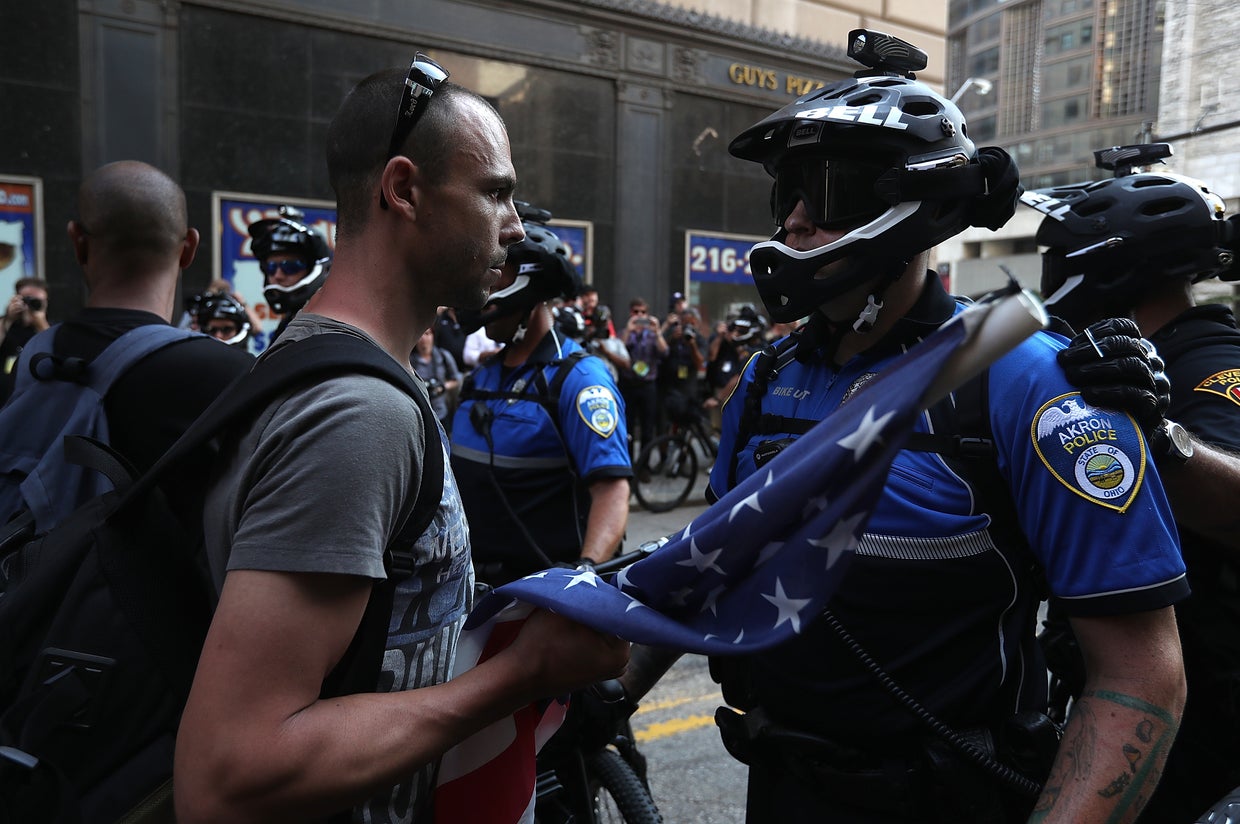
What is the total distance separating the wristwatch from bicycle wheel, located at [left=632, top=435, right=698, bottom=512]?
31.0 ft

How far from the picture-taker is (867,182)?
78.4 inches

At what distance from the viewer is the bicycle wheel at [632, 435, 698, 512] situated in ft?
37.8

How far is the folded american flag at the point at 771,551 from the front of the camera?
51.1 inches

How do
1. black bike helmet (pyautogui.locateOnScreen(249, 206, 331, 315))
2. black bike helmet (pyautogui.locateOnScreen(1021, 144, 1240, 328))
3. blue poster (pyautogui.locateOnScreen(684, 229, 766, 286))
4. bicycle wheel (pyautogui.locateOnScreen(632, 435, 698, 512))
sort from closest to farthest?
1. black bike helmet (pyautogui.locateOnScreen(1021, 144, 1240, 328))
2. black bike helmet (pyautogui.locateOnScreen(249, 206, 331, 315))
3. bicycle wheel (pyautogui.locateOnScreen(632, 435, 698, 512))
4. blue poster (pyautogui.locateOnScreen(684, 229, 766, 286))

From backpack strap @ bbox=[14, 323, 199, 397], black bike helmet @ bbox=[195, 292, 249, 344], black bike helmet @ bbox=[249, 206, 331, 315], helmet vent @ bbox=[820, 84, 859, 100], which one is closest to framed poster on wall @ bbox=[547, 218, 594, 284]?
black bike helmet @ bbox=[195, 292, 249, 344]

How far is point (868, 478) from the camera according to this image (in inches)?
51.2

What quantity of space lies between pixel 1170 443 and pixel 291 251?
5.69 m

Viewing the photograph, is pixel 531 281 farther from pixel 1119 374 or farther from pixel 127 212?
pixel 1119 374

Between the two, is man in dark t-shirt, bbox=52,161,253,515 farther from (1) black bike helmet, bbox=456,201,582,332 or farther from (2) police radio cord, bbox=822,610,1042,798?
(2) police radio cord, bbox=822,610,1042,798

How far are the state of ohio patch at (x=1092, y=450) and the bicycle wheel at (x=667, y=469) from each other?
9754 millimetres

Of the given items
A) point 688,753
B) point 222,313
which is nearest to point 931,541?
point 688,753

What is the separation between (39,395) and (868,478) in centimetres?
225

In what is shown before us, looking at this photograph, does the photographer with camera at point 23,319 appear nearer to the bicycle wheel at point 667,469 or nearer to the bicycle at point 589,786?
the bicycle at point 589,786

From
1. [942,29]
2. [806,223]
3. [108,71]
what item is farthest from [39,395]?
[942,29]
